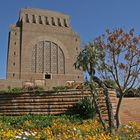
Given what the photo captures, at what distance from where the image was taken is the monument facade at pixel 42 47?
44469 mm

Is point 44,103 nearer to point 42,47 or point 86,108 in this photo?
point 86,108

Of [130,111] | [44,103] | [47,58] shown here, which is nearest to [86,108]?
[44,103]

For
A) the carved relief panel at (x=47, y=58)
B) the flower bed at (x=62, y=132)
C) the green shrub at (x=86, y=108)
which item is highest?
the carved relief panel at (x=47, y=58)

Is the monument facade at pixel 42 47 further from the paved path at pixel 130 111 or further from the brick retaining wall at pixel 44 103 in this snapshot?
the brick retaining wall at pixel 44 103

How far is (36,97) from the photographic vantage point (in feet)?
53.9

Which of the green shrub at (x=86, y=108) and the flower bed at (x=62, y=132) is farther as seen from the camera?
the green shrub at (x=86, y=108)

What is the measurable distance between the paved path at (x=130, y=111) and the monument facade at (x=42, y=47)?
23.4 metres

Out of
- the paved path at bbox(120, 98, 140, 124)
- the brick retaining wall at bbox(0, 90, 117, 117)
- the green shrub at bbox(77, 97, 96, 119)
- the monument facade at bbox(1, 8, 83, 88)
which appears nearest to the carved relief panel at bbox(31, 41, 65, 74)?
the monument facade at bbox(1, 8, 83, 88)

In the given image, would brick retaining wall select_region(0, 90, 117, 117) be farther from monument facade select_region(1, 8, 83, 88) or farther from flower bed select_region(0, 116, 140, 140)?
monument facade select_region(1, 8, 83, 88)

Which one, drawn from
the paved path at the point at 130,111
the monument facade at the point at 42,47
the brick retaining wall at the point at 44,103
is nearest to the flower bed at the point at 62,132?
the brick retaining wall at the point at 44,103

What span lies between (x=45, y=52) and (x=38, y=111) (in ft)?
104

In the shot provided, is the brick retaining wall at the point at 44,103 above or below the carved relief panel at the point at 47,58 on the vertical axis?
below

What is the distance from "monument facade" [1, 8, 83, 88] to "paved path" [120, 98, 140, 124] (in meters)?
23.4

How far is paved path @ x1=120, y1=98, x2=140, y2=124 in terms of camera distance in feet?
53.2
